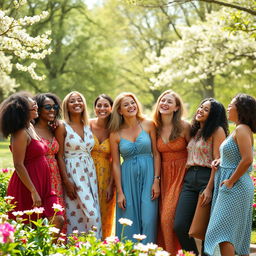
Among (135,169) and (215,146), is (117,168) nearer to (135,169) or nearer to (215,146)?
(135,169)

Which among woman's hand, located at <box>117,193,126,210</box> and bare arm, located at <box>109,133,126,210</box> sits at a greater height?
bare arm, located at <box>109,133,126,210</box>

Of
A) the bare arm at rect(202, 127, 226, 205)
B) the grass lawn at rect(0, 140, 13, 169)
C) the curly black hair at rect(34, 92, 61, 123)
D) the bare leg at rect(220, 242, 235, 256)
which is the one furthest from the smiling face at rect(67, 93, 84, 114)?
the grass lawn at rect(0, 140, 13, 169)

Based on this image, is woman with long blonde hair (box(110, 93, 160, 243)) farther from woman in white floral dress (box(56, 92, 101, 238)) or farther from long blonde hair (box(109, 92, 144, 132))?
woman in white floral dress (box(56, 92, 101, 238))

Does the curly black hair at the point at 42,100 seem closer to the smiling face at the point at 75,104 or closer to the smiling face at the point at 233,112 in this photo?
the smiling face at the point at 75,104

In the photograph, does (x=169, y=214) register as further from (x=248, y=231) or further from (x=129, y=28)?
(x=129, y=28)

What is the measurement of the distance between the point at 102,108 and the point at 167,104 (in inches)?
38.1

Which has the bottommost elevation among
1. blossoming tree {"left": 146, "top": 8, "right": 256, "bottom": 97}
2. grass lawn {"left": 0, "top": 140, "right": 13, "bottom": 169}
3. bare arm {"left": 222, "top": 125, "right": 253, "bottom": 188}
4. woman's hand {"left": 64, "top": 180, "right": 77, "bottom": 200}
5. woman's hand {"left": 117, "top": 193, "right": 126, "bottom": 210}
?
grass lawn {"left": 0, "top": 140, "right": 13, "bottom": 169}

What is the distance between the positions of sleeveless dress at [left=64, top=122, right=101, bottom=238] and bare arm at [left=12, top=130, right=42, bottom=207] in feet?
3.32

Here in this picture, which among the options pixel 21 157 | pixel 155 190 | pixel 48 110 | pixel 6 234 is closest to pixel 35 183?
pixel 21 157

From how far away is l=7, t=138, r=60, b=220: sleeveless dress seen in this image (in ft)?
17.9

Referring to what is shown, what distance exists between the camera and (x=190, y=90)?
3753 centimetres

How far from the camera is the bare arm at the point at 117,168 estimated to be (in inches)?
243

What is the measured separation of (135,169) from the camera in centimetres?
621

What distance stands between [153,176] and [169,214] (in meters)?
0.56
